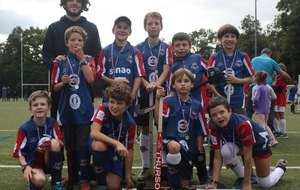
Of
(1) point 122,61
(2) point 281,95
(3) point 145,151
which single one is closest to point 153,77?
(1) point 122,61

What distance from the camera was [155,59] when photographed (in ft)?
16.8

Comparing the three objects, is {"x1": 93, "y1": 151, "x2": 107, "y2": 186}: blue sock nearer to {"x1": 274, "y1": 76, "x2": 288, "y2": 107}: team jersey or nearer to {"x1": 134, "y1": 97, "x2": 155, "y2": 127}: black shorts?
{"x1": 134, "y1": 97, "x2": 155, "y2": 127}: black shorts

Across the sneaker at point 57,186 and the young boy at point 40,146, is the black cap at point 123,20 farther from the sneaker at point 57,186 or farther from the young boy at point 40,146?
the sneaker at point 57,186

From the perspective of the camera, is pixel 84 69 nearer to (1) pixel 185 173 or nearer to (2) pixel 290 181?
(1) pixel 185 173

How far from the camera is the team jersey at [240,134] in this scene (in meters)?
4.14

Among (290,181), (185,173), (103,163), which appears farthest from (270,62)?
(103,163)

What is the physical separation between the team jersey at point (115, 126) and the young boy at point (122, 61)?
54 centimetres

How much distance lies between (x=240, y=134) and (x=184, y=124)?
0.61 metres

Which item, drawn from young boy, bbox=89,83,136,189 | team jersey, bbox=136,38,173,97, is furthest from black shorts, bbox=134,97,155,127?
young boy, bbox=89,83,136,189

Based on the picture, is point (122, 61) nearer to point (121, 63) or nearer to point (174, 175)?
point (121, 63)

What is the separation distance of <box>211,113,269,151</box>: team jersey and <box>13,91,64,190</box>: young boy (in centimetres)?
167

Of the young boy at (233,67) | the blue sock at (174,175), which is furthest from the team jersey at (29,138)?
the young boy at (233,67)

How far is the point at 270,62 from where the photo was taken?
841 centimetres

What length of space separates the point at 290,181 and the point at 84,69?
269 cm
